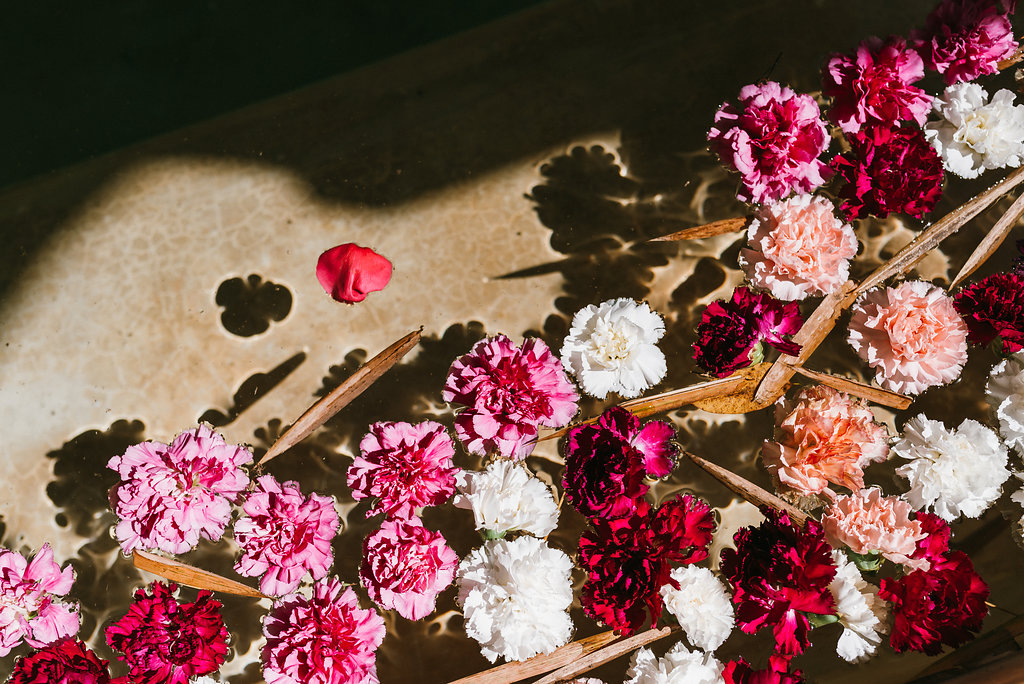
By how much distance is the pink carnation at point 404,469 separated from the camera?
90 centimetres

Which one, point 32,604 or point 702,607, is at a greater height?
point 32,604

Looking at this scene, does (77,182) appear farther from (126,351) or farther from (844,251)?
(844,251)

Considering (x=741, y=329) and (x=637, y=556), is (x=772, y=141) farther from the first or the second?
(x=637, y=556)

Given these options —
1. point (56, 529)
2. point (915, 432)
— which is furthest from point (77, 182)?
point (915, 432)

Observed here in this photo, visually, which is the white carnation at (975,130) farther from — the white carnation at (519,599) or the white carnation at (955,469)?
the white carnation at (519,599)

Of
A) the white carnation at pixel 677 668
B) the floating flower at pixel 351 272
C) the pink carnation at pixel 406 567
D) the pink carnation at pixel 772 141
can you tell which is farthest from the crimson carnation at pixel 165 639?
the pink carnation at pixel 772 141

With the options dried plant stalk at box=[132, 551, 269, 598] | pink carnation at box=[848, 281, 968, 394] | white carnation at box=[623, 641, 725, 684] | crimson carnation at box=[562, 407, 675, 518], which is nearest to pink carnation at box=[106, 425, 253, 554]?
dried plant stalk at box=[132, 551, 269, 598]

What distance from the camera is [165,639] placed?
886mm

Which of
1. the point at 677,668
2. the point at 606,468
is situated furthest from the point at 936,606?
the point at 606,468

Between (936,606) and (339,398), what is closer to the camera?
(936,606)

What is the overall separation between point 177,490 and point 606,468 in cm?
56

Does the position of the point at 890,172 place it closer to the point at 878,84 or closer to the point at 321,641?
the point at 878,84

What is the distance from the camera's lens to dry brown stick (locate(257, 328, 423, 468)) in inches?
40.1

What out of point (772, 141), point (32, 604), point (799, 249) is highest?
point (772, 141)
